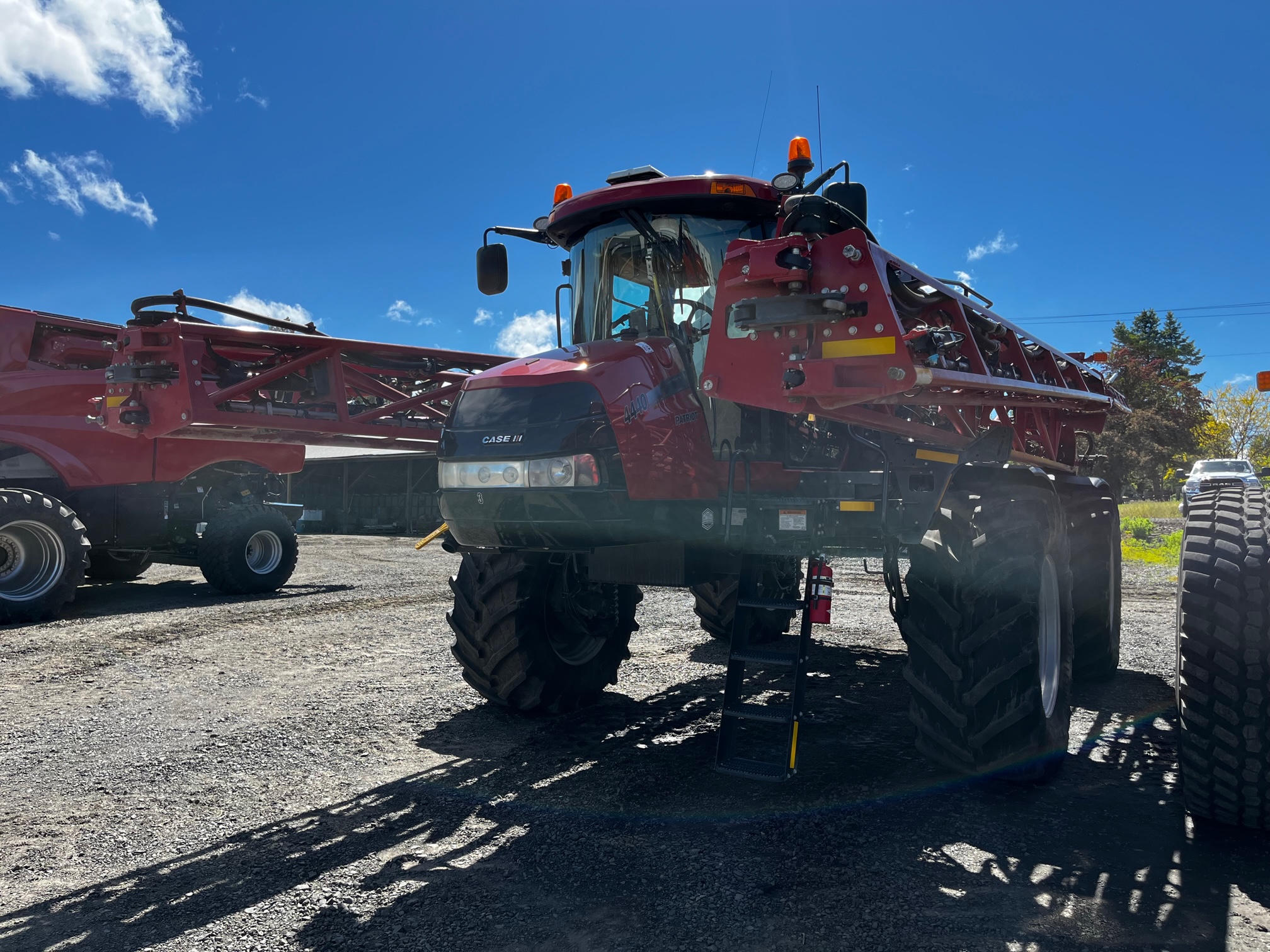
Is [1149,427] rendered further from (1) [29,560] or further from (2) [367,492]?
(1) [29,560]

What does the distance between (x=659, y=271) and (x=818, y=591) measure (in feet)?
5.94

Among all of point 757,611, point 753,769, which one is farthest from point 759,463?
point 757,611

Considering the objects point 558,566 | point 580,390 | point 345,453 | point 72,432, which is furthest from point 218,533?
point 345,453

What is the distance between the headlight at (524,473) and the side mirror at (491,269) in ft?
4.27

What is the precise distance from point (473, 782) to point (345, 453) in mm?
26256

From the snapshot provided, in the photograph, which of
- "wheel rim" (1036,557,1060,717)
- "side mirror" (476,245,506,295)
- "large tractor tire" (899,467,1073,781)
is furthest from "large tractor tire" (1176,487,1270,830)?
"side mirror" (476,245,506,295)

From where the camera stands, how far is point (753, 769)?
12.5ft

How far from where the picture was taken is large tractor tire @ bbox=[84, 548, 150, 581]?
11.7m

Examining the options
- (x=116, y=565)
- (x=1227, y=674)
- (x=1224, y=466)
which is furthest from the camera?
(x=1224, y=466)

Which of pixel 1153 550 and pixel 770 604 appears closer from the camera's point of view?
pixel 770 604

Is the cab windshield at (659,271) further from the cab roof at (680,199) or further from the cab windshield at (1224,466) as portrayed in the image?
the cab windshield at (1224,466)

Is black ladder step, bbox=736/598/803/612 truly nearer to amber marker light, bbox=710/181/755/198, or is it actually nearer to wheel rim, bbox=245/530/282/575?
amber marker light, bbox=710/181/755/198

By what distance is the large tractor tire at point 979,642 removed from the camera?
3926mm

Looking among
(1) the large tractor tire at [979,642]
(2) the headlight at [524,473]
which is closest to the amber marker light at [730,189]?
(2) the headlight at [524,473]
